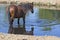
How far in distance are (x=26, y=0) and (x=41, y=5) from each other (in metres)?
1.53

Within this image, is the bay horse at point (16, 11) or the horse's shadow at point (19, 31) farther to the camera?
the bay horse at point (16, 11)

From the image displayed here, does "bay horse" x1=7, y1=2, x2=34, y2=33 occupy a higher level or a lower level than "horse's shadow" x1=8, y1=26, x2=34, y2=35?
higher

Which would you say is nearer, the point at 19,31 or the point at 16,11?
the point at 19,31

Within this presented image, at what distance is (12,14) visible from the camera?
764 cm

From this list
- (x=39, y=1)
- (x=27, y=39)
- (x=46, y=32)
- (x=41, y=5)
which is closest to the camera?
(x=27, y=39)

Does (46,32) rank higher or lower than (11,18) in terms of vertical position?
lower

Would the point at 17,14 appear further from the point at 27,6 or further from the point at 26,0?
the point at 26,0

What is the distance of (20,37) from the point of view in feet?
20.6

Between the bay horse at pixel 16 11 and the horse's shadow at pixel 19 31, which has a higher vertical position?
the bay horse at pixel 16 11

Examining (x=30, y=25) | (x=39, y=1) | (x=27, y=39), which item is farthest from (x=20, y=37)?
(x=39, y=1)

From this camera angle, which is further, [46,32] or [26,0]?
[26,0]

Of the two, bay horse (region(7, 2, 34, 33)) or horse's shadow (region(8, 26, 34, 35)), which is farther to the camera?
bay horse (region(7, 2, 34, 33))

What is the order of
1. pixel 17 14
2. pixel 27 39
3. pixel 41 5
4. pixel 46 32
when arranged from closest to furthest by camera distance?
1. pixel 27 39
2. pixel 46 32
3. pixel 17 14
4. pixel 41 5

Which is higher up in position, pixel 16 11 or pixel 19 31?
pixel 16 11
